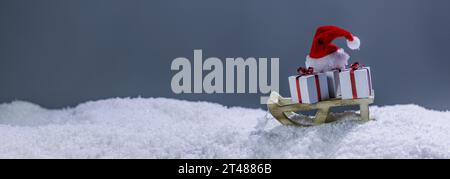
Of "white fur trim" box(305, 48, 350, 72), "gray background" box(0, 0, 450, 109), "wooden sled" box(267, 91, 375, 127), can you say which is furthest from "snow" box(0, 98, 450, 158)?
"gray background" box(0, 0, 450, 109)

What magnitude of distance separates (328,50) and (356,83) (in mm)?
178

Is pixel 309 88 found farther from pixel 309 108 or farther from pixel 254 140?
pixel 254 140

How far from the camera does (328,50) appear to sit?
2.04m

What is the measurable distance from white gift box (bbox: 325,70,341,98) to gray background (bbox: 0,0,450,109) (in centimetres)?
98

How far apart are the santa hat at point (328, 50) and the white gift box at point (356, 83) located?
98 millimetres

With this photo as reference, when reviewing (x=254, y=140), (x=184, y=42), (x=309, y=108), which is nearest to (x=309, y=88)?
(x=309, y=108)

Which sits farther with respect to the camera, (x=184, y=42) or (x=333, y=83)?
(x=184, y=42)

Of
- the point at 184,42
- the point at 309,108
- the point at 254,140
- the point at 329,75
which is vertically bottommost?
the point at 254,140

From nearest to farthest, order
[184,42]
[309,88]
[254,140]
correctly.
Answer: [254,140], [309,88], [184,42]

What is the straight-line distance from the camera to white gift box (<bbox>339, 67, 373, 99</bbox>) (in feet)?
6.37

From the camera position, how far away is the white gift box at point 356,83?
76.4 inches

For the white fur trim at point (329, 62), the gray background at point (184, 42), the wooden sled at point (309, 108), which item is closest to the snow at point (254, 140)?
the wooden sled at point (309, 108)

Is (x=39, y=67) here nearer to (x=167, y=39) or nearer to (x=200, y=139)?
(x=167, y=39)
